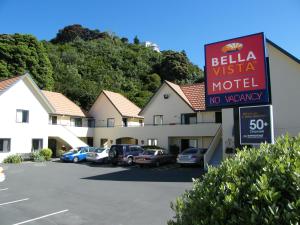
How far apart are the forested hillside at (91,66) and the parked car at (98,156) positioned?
21.3 meters

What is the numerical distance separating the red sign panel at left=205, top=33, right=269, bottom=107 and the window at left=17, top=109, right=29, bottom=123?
26.2 meters

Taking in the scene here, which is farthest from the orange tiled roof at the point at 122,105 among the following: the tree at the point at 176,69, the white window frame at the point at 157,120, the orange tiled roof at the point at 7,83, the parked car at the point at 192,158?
the tree at the point at 176,69

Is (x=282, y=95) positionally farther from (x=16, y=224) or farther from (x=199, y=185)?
(x=199, y=185)

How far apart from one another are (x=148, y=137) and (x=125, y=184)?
19222mm

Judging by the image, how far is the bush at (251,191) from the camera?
129 inches

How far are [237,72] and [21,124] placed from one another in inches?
1094

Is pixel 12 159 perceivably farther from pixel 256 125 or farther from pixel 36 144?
pixel 256 125

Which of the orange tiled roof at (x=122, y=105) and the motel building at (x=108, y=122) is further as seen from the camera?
the orange tiled roof at (x=122, y=105)

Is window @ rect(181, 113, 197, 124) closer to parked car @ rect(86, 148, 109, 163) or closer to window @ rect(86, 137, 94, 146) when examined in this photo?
parked car @ rect(86, 148, 109, 163)

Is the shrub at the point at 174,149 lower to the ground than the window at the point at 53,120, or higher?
lower

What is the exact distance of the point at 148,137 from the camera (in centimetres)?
3794

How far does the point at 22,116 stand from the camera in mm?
36188

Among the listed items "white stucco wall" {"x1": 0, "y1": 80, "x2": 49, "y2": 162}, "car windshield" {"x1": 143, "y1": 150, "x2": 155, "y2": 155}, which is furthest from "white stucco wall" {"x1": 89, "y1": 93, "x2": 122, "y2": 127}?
"car windshield" {"x1": 143, "y1": 150, "x2": 155, "y2": 155}

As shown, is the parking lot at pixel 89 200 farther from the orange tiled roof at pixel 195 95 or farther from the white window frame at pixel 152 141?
the orange tiled roof at pixel 195 95
